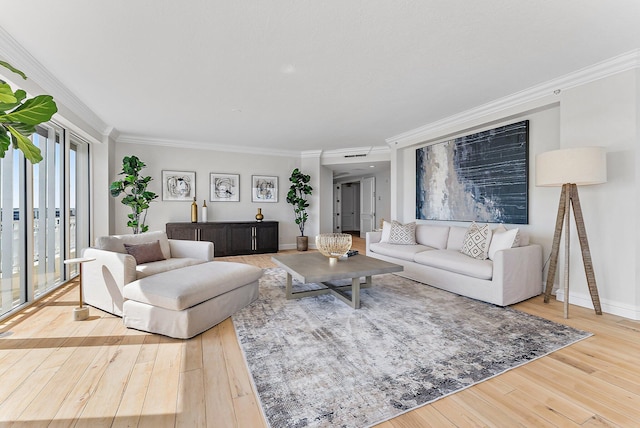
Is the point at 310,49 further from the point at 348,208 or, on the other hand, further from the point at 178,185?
the point at 348,208

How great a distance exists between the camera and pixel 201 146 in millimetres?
6484

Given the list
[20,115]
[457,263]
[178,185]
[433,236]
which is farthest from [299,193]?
[20,115]

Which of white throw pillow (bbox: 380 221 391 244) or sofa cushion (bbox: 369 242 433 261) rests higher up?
white throw pillow (bbox: 380 221 391 244)

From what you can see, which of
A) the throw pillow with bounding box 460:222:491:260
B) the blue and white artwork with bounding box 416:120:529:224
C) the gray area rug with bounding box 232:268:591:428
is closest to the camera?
the gray area rug with bounding box 232:268:591:428

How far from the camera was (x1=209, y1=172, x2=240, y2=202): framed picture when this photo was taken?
665 cm

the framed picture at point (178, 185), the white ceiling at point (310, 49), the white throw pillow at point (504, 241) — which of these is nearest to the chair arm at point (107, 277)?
the white ceiling at point (310, 49)

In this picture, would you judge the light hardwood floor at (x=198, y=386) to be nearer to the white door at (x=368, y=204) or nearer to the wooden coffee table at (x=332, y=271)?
the wooden coffee table at (x=332, y=271)

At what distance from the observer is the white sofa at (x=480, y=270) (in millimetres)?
3158

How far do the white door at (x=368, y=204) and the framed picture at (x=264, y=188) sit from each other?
3778 mm

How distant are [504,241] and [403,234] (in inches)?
68.8

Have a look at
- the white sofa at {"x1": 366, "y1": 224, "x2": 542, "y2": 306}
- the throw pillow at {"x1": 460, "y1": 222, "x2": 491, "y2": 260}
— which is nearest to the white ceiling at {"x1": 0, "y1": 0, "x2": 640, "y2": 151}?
the throw pillow at {"x1": 460, "y1": 222, "x2": 491, "y2": 260}

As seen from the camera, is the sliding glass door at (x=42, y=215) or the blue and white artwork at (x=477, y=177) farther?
the blue and white artwork at (x=477, y=177)

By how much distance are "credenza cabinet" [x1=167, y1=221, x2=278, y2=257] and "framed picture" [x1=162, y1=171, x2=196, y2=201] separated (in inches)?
28.4

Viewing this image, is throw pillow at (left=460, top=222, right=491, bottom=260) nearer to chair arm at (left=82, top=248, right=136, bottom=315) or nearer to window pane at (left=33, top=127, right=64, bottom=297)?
chair arm at (left=82, top=248, right=136, bottom=315)
